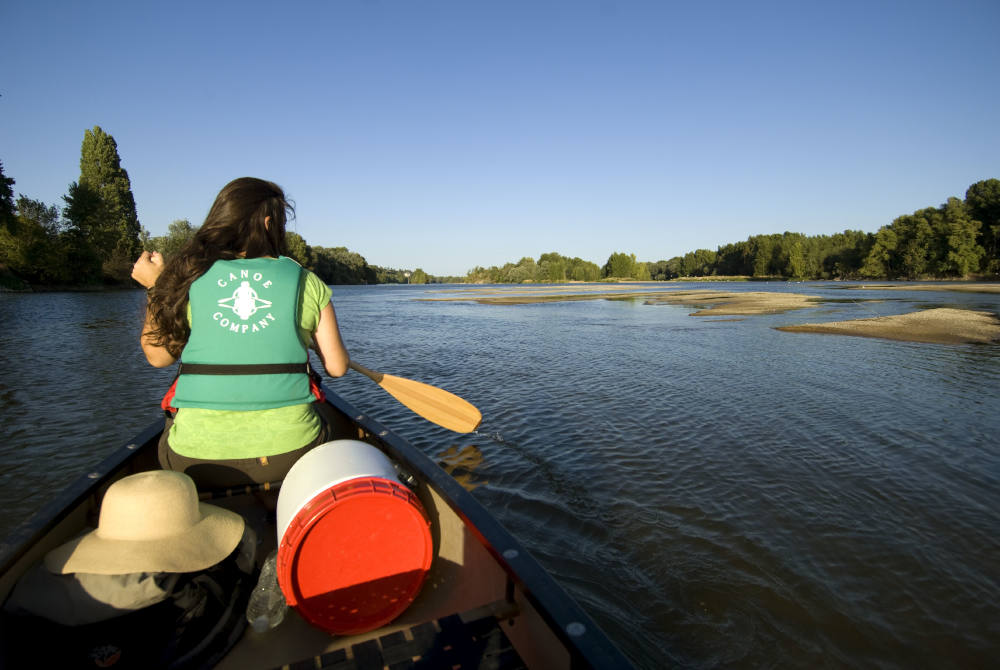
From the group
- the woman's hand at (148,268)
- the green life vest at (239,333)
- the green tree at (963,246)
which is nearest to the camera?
the green life vest at (239,333)

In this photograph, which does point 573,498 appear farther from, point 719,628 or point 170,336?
point 170,336

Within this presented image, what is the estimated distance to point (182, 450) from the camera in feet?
8.42

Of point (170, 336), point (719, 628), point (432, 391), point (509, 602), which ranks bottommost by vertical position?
point (719, 628)

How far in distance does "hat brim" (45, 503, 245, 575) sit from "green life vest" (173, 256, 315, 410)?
22.2 inches

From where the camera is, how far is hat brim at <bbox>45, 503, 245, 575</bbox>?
5.99 feet

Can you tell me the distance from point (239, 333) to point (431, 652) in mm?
1623

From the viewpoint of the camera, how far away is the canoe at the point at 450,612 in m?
1.90

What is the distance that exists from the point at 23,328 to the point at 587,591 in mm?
26962

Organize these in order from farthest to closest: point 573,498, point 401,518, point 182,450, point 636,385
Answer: point 636,385, point 573,498, point 182,450, point 401,518

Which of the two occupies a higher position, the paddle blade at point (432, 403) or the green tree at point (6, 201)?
the green tree at point (6, 201)

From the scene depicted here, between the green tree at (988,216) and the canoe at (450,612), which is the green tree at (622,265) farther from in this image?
the canoe at (450,612)

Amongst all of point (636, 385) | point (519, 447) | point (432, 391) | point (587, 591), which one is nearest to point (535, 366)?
point (636, 385)

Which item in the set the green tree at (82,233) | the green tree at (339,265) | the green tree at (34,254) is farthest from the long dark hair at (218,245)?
the green tree at (339,265)

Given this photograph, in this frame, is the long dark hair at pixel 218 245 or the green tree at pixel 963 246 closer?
the long dark hair at pixel 218 245
